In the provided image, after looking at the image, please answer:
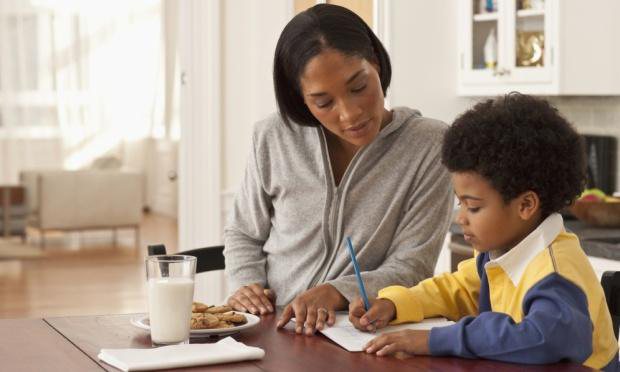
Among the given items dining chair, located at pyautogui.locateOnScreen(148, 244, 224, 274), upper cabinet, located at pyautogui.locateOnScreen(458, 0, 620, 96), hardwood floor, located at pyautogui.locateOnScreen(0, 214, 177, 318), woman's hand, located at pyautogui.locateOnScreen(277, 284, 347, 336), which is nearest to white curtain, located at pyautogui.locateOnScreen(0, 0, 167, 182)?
hardwood floor, located at pyautogui.locateOnScreen(0, 214, 177, 318)

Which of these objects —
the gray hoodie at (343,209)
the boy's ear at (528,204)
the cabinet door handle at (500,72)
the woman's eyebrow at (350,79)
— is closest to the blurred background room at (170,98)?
the cabinet door handle at (500,72)

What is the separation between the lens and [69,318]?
6.55 ft

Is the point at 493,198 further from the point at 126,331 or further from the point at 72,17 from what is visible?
the point at 72,17

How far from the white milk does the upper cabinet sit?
8.31 ft

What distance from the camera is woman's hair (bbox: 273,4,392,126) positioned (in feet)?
6.87

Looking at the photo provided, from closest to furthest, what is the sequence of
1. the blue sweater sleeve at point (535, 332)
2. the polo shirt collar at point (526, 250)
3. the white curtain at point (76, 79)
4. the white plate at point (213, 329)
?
the blue sweater sleeve at point (535, 332), the polo shirt collar at point (526, 250), the white plate at point (213, 329), the white curtain at point (76, 79)

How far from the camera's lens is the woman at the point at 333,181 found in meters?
2.07

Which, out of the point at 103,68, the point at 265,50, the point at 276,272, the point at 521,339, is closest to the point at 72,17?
the point at 103,68

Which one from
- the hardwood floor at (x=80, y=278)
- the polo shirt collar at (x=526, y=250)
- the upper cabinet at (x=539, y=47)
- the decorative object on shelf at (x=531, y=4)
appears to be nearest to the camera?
the polo shirt collar at (x=526, y=250)

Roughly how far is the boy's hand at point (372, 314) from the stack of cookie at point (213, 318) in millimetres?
192

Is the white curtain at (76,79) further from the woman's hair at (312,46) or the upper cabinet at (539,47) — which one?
the woman's hair at (312,46)

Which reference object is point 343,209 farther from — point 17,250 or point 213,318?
point 17,250

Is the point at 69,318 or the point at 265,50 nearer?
the point at 69,318

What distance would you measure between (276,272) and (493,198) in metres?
0.72
